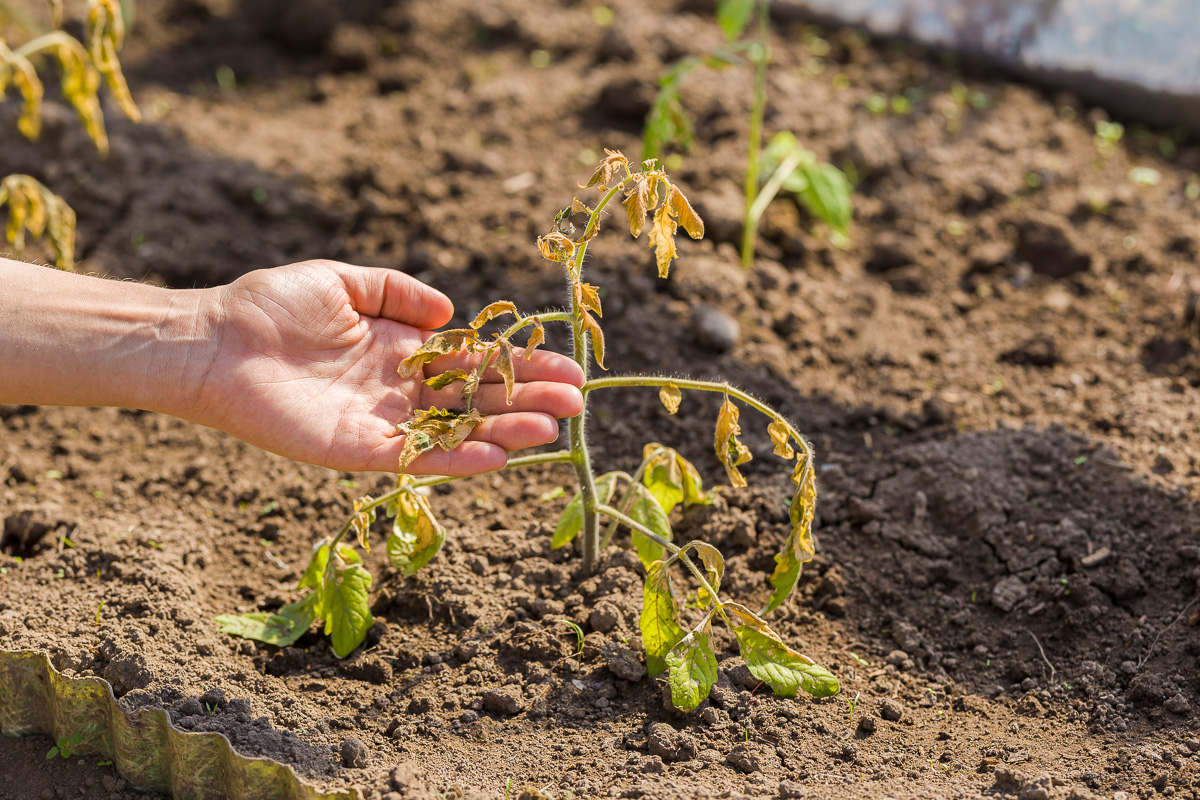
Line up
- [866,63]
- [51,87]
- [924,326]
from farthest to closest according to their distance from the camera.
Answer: [866,63], [51,87], [924,326]

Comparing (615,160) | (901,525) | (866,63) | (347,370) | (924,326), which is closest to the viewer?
(615,160)

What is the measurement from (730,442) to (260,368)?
111cm

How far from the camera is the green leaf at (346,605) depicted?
2.18 m

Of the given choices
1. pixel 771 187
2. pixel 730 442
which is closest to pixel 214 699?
pixel 730 442

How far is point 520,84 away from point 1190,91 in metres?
3.17

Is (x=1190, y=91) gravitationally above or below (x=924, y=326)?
above

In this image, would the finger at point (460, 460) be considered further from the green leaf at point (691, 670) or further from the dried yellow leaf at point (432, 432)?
the green leaf at point (691, 670)

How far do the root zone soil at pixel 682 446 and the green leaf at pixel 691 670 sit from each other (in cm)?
16

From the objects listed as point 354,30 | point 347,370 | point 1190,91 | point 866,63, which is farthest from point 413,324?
point 1190,91

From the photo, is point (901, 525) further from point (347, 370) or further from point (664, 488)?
point (347, 370)

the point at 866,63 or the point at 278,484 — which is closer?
the point at 278,484

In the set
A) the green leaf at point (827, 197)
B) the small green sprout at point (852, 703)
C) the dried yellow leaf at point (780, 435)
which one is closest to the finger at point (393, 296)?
the dried yellow leaf at point (780, 435)

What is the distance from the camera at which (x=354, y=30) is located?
5043 millimetres

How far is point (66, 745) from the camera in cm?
208
